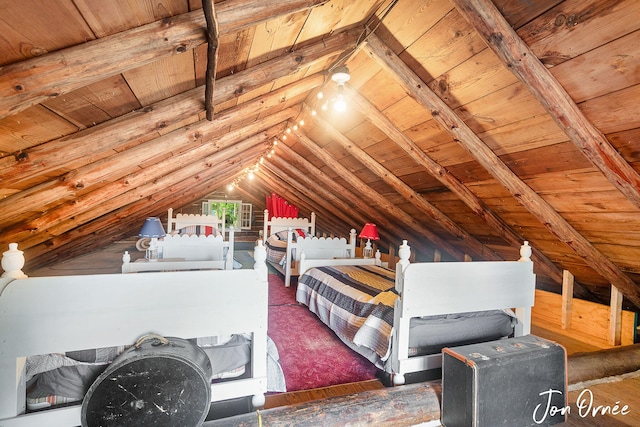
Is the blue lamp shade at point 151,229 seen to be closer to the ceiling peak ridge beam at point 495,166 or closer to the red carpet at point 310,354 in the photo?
the red carpet at point 310,354

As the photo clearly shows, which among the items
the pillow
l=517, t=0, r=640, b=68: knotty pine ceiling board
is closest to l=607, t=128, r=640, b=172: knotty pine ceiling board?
l=517, t=0, r=640, b=68: knotty pine ceiling board

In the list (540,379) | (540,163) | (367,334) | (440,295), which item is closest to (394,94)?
(540,163)

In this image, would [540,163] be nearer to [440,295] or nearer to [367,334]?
[440,295]

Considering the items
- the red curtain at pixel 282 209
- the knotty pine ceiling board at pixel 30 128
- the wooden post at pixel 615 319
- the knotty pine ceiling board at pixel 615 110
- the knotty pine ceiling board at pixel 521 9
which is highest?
the knotty pine ceiling board at pixel 521 9

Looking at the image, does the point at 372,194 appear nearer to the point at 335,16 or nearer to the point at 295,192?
the point at 335,16

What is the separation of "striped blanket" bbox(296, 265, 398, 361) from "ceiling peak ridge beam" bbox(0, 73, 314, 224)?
5.81 ft

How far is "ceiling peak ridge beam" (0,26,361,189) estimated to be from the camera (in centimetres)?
137

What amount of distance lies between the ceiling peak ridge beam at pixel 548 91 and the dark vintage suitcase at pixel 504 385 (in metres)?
1.03

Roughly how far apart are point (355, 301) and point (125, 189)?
218cm

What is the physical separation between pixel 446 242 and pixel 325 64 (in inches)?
121

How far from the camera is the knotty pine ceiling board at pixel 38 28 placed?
728mm

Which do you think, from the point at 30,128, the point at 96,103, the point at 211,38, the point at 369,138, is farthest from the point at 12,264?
the point at 369,138

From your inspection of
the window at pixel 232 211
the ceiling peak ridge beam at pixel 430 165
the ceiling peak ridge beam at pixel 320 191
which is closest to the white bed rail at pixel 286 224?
the ceiling peak ridge beam at pixel 320 191

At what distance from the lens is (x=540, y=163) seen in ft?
6.87
